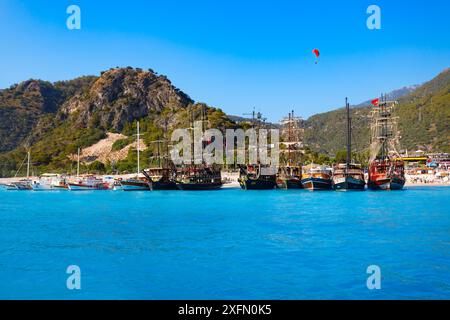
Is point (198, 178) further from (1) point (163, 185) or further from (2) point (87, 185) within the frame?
(2) point (87, 185)

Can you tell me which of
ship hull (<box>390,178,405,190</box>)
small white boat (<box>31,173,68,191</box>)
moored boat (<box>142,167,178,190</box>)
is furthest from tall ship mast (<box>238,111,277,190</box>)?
small white boat (<box>31,173,68,191</box>)

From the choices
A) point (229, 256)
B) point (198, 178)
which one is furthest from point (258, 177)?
point (229, 256)

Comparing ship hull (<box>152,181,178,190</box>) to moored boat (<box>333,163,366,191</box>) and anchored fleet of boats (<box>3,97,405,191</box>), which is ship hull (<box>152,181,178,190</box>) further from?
moored boat (<box>333,163,366,191</box>)

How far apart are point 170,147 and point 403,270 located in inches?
4232

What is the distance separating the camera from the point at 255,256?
80.4ft

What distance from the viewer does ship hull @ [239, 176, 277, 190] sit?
9144cm

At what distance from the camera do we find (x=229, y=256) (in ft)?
80.8

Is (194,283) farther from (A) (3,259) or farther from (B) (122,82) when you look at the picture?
(B) (122,82)

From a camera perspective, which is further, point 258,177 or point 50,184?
point 50,184

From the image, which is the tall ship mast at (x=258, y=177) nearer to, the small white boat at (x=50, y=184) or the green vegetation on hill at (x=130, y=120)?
the small white boat at (x=50, y=184)

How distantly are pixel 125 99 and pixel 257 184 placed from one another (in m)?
96.6

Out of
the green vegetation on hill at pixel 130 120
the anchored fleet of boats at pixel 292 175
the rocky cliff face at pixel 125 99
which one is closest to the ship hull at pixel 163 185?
the anchored fleet of boats at pixel 292 175

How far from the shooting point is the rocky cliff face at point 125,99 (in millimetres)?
172625

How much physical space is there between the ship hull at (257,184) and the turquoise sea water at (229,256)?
4895cm
